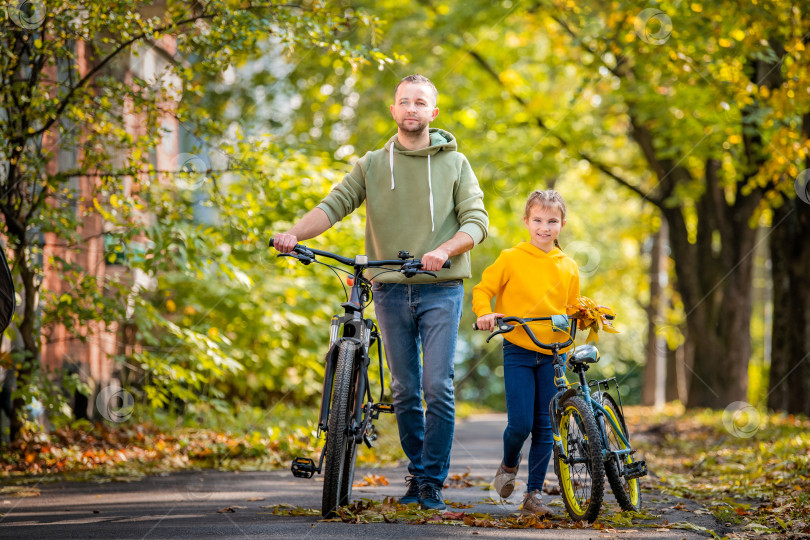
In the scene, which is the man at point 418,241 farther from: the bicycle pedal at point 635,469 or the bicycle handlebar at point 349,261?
the bicycle pedal at point 635,469

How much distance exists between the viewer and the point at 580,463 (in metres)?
4.78

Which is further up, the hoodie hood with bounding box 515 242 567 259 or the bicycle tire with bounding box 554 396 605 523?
the hoodie hood with bounding box 515 242 567 259

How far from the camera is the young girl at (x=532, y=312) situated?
5.16 m

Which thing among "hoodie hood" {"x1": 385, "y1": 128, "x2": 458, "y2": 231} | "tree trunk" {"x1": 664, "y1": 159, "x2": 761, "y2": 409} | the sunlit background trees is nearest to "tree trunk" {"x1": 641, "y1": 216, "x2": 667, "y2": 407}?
the sunlit background trees

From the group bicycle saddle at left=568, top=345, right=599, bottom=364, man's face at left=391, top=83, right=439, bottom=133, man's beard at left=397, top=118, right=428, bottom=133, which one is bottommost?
bicycle saddle at left=568, top=345, right=599, bottom=364

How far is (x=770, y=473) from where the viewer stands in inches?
284

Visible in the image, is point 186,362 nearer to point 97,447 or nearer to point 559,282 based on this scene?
point 97,447

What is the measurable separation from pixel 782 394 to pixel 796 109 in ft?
16.6

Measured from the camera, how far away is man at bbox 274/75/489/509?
511 centimetres

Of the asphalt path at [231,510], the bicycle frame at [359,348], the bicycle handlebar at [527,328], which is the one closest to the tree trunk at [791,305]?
the asphalt path at [231,510]

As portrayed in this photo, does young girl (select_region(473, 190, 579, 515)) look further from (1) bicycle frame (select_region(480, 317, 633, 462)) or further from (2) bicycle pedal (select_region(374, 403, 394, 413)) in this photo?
(2) bicycle pedal (select_region(374, 403, 394, 413))

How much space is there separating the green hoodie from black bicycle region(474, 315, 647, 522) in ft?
1.96

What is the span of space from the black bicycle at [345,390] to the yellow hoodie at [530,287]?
0.58 m

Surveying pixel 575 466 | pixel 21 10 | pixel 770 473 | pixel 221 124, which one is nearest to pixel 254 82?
pixel 221 124
